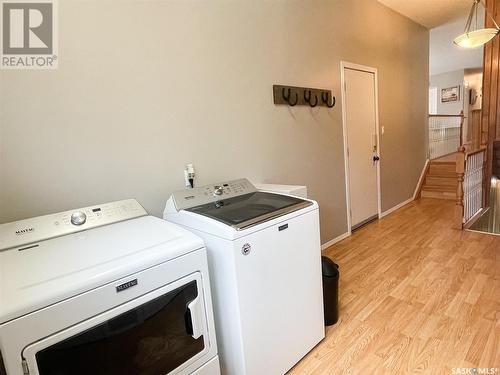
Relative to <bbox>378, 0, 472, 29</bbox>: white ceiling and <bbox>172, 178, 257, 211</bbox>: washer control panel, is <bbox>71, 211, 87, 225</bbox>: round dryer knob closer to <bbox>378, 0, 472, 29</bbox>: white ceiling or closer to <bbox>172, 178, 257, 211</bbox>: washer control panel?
<bbox>172, 178, 257, 211</bbox>: washer control panel

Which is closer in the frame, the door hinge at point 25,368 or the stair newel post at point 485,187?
the door hinge at point 25,368

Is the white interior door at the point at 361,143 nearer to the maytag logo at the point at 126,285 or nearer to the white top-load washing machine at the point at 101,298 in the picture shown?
the white top-load washing machine at the point at 101,298

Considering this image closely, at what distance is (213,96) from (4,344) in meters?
1.72

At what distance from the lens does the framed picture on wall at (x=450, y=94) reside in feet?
29.7

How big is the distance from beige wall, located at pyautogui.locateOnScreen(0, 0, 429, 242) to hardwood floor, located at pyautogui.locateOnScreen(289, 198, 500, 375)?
70 centimetres

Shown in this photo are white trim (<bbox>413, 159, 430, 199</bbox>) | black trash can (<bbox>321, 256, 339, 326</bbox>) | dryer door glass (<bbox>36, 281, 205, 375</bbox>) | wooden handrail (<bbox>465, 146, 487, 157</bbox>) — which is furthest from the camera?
white trim (<bbox>413, 159, 430, 199</bbox>)

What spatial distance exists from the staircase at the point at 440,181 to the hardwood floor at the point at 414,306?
1866 mm

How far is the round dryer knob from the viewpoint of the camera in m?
1.39

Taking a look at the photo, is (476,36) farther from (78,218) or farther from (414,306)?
(78,218)

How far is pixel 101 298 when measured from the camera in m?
0.97

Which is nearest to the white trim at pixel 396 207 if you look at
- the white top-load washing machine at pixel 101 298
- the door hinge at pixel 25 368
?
the white top-load washing machine at pixel 101 298

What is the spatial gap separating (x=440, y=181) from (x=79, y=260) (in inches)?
221

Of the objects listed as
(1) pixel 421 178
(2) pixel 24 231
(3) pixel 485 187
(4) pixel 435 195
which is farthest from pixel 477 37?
(2) pixel 24 231

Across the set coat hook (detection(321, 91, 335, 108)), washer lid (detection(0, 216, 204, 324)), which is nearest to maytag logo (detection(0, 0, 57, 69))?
washer lid (detection(0, 216, 204, 324))
